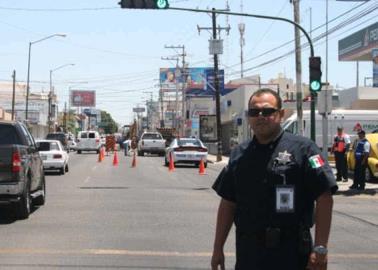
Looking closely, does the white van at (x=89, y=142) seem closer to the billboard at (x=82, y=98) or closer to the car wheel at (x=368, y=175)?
the car wheel at (x=368, y=175)

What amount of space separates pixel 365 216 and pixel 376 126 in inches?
855

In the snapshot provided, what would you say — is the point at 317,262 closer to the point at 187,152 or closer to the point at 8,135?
the point at 8,135

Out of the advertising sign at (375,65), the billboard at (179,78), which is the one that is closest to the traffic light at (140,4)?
the advertising sign at (375,65)

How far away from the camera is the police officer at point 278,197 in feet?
14.4

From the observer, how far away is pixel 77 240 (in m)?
10.8

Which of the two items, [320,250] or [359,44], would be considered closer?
[320,250]

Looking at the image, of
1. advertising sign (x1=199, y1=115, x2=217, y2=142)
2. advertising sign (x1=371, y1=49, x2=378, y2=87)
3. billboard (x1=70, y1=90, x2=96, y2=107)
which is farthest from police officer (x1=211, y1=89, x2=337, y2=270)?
billboard (x1=70, y1=90, x2=96, y2=107)

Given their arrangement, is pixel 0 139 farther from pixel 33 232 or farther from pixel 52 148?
pixel 52 148

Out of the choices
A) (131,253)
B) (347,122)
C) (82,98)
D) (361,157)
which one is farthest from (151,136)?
(82,98)

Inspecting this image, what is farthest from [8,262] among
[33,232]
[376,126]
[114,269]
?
[376,126]

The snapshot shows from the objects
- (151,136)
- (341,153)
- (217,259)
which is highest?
(151,136)

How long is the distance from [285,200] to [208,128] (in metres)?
60.8

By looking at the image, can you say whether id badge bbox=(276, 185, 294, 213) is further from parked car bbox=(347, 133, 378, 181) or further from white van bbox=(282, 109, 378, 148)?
white van bbox=(282, 109, 378, 148)

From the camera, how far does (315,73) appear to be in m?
21.0
